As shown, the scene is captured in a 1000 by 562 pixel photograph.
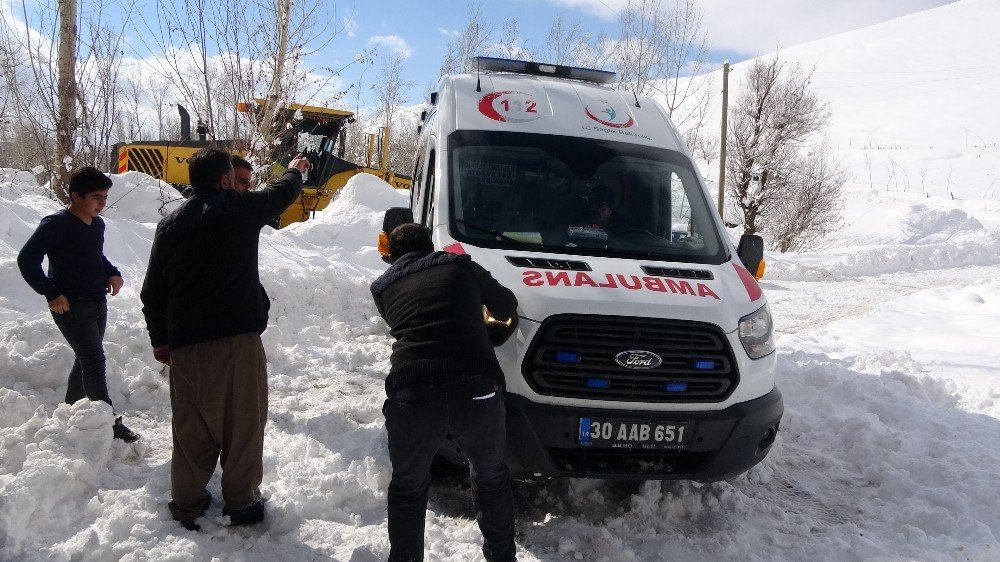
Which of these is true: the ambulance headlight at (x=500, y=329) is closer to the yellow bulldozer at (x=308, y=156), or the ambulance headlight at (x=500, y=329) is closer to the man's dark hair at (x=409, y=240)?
the man's dark hair at (x=409, y=240)

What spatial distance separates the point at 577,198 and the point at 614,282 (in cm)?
107

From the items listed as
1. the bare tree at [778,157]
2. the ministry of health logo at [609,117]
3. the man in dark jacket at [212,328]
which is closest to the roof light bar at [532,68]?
the ministry of health logo at [609,117]

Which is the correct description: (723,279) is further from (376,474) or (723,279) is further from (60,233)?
(60,233)

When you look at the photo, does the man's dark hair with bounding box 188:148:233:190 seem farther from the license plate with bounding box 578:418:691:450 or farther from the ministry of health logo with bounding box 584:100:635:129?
the ministry of health logo with bounding box 584:100:635:129

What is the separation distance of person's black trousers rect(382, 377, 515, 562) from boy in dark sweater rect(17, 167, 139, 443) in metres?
2.25

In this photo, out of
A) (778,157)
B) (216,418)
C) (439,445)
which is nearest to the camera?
(439,445)

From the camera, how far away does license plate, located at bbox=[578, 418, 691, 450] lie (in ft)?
11.7

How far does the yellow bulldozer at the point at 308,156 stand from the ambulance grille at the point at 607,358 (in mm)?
12080

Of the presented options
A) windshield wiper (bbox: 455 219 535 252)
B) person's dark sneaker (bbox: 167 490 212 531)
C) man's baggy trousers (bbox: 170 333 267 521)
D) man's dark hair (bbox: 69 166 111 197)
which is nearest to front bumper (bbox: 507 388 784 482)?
windshield wiper (bbox: 455 219 535 252)

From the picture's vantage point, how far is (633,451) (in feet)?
12.1

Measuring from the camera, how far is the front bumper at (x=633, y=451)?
11.6 ft

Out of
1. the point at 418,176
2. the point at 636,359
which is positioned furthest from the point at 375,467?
the point at 418,176

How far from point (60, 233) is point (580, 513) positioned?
343 centimetres

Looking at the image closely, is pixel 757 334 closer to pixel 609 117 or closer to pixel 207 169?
pixel 609 117
